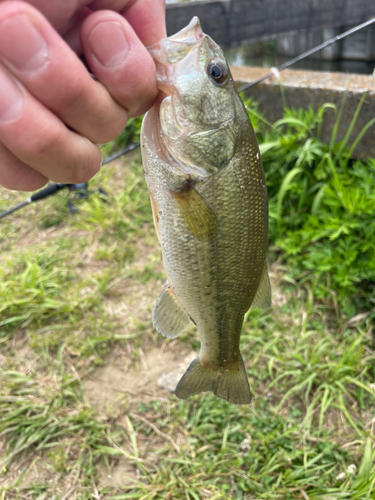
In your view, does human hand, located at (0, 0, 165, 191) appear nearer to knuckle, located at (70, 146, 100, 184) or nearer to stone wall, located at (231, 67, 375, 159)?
knuckle, located at (70, 146, 100, 184)

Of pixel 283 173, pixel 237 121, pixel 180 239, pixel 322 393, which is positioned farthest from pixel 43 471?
pixel 283 173

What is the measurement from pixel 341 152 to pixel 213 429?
8.10 ft

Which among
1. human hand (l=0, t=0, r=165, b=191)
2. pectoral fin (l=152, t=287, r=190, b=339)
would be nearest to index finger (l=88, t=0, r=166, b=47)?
human hand (l=0, t=0, r=165, b=191)

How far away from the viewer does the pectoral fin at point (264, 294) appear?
1492mm

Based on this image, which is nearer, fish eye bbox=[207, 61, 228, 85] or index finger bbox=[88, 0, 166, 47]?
index finger bbox=[88, 0, 166, 47]

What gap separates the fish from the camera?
1098 millimetres

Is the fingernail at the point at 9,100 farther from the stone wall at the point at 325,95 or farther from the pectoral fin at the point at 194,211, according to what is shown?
the stone wall at the point at 325,95

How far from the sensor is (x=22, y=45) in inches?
27.4

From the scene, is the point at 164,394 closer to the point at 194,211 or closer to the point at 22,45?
the point at 194,211

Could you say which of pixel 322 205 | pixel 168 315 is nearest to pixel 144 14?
pixel 168 315

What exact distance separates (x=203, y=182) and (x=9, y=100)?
64 cm

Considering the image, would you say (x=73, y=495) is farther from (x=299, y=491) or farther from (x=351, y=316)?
(x=351, y=316)

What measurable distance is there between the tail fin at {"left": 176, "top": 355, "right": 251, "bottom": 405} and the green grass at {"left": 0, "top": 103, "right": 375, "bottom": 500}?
0.67m

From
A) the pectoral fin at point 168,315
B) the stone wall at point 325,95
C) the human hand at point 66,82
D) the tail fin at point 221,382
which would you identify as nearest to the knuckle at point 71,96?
the human hand at point 66,82
